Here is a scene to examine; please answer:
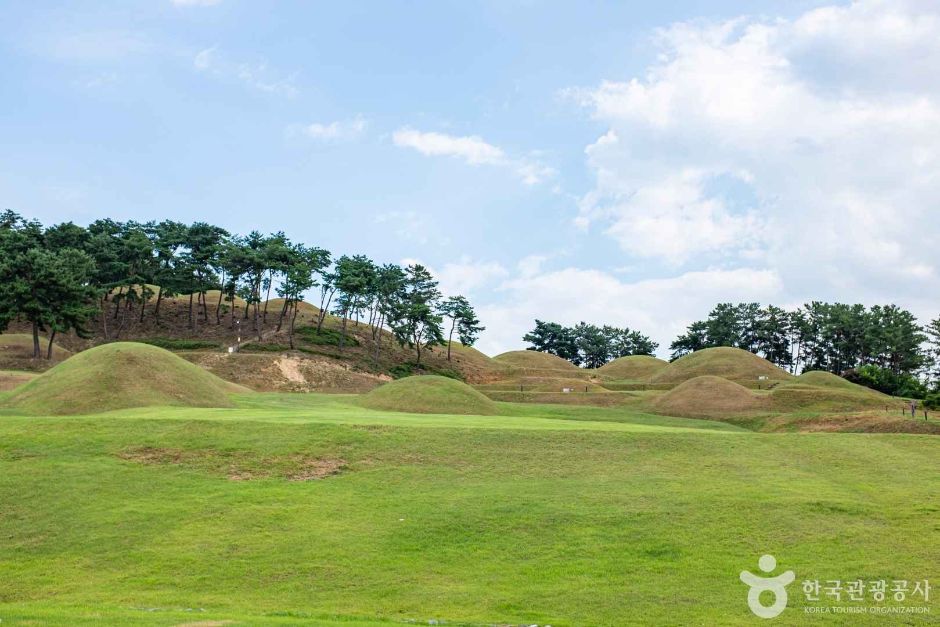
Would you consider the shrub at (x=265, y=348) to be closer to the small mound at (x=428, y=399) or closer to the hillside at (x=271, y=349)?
the hillside at (x=271, y=349)

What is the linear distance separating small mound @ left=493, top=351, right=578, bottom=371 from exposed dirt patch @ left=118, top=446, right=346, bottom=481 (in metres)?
89.4

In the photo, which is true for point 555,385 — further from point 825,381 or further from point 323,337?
point 323,337

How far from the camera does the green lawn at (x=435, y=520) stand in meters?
18.4

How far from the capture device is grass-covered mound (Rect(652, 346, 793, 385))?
9838 centimetres

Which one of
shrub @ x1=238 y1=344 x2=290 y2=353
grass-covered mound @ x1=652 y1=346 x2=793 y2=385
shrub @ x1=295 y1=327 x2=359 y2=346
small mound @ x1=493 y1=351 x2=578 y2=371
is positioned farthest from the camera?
small mound @ x1=493 y1=351 x2=578 y2=371

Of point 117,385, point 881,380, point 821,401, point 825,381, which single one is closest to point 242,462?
point 117,385

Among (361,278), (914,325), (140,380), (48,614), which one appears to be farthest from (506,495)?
(914,325)

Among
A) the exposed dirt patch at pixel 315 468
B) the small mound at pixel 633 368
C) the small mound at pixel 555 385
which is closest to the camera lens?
the exposed dirt patch at pixel 315 468

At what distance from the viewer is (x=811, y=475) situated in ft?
94.1

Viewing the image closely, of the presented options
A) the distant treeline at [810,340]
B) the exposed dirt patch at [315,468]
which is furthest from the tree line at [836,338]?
the exposed dirt patch at [315,468]

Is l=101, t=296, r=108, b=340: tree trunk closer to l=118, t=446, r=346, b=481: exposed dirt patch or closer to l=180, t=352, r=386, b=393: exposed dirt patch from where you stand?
l=180, t=352, r=386, b=393: exposed dirt patch

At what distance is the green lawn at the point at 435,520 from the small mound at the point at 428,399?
55.3 feet

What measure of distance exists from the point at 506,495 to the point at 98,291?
243 ft

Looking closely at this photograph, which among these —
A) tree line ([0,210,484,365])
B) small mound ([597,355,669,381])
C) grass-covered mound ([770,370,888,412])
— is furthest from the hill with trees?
grass-covered mound ([770,370,888,412])
